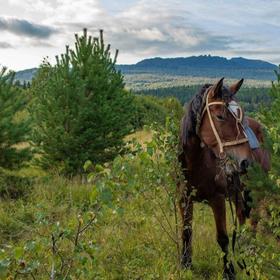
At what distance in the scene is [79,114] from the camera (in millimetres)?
10453

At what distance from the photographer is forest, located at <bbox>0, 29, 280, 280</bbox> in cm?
283

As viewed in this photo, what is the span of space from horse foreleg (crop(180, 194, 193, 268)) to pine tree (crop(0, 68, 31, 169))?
16.9 feet

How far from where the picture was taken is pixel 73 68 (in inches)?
439

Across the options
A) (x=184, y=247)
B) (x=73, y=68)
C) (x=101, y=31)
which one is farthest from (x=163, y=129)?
(x=101, y=31)

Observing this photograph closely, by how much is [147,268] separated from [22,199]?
171 inches

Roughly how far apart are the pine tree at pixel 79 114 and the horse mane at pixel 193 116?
599cm

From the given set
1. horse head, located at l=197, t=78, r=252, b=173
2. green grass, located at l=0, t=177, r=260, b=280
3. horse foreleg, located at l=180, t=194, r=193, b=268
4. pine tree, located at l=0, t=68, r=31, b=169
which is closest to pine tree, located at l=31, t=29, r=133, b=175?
pine tree, located at l=0, t=68, r=31, b=169

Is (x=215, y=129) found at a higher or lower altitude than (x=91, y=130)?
higher

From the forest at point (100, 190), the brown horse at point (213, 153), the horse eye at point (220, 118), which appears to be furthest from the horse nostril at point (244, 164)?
the horse eye at point (220, 118)

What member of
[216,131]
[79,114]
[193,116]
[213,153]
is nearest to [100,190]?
[216,131]

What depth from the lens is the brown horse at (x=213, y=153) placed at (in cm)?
402

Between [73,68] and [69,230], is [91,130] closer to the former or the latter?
[73,68]

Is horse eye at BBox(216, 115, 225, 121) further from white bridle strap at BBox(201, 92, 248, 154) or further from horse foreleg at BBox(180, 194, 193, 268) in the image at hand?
horse foreleg at BBox(180, 194, 193, 268)

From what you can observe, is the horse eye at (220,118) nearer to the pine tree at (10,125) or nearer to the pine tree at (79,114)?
the pine tree at (10,125)
